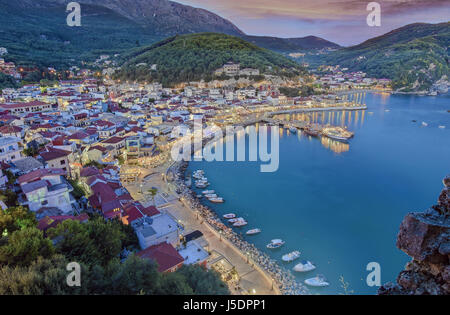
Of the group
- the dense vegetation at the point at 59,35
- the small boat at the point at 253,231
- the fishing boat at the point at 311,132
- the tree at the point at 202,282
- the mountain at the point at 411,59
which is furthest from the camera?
the mountain at the point at 411,59

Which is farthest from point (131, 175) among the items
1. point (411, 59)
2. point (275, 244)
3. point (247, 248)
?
point (411, 59)

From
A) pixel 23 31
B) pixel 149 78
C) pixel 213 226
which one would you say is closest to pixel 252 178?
pixel 213 226

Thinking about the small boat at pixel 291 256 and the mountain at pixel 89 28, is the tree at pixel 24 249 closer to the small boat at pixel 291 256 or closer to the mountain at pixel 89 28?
the small boat at pixel 291 256

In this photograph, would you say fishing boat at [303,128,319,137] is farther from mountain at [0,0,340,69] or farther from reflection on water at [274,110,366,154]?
mountain at [0,0,340,69]

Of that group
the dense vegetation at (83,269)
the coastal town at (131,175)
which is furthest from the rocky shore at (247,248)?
the dense vegetation at (83,269)

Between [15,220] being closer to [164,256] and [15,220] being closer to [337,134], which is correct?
[164,256]
